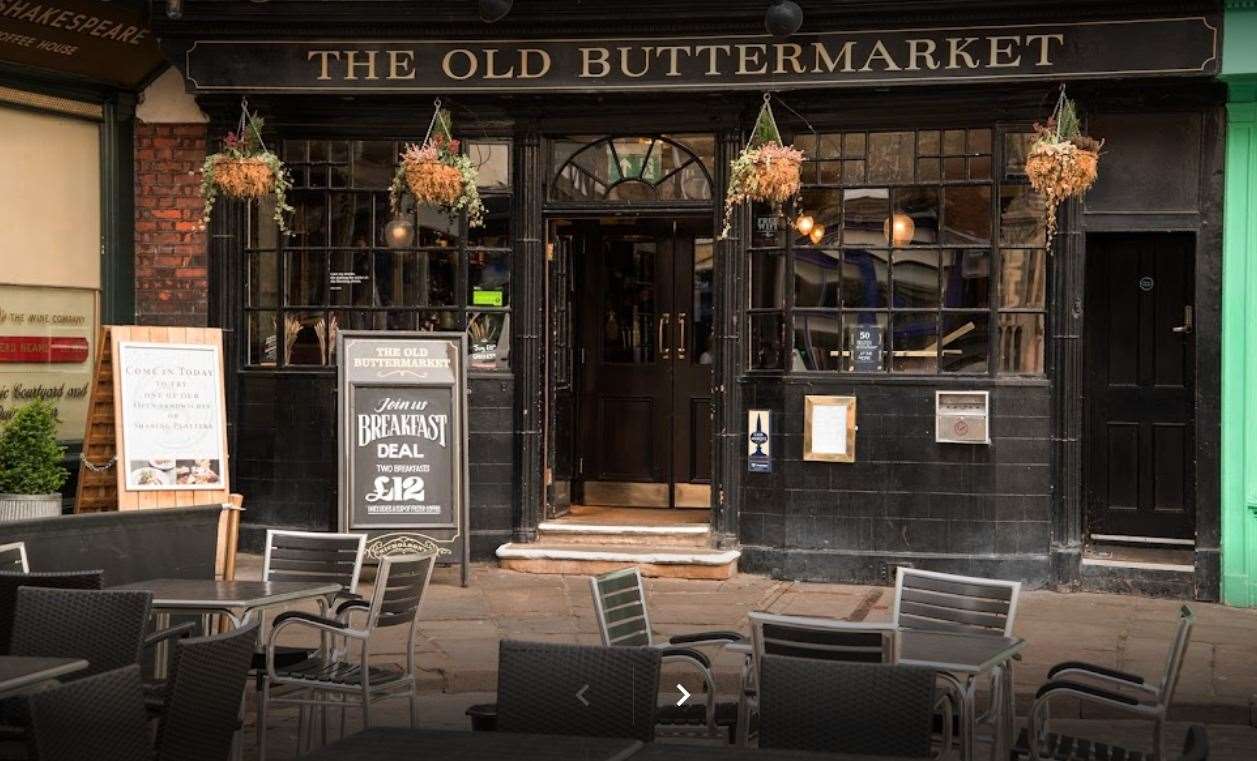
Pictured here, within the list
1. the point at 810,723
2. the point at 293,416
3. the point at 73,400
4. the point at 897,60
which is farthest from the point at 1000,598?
the point at 73,400

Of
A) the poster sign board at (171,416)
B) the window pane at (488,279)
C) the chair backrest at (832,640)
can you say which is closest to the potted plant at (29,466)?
the poster sign board at (171,416)

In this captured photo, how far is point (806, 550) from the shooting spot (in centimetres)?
1281

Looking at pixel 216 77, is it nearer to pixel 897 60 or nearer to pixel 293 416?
pixel 293 416

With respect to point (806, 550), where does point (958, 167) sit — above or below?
above

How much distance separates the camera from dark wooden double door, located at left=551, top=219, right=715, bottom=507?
47.8ft

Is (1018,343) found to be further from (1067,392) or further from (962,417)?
(962,417)

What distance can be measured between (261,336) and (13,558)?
561 centimetres

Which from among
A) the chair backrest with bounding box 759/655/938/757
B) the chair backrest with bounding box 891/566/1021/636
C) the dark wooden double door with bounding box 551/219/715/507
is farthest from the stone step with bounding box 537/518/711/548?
the chair backrest with bounding box 759/655/938/757

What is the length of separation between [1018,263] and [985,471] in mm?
1473

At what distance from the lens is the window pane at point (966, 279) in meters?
12.5

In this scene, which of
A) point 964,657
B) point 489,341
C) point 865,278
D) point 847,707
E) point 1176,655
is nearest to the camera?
point 847,707

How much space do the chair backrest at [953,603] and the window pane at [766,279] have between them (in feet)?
17.6

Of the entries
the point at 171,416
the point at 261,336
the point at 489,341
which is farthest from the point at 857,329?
the point at 171,416

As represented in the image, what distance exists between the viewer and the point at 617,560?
12.8m
